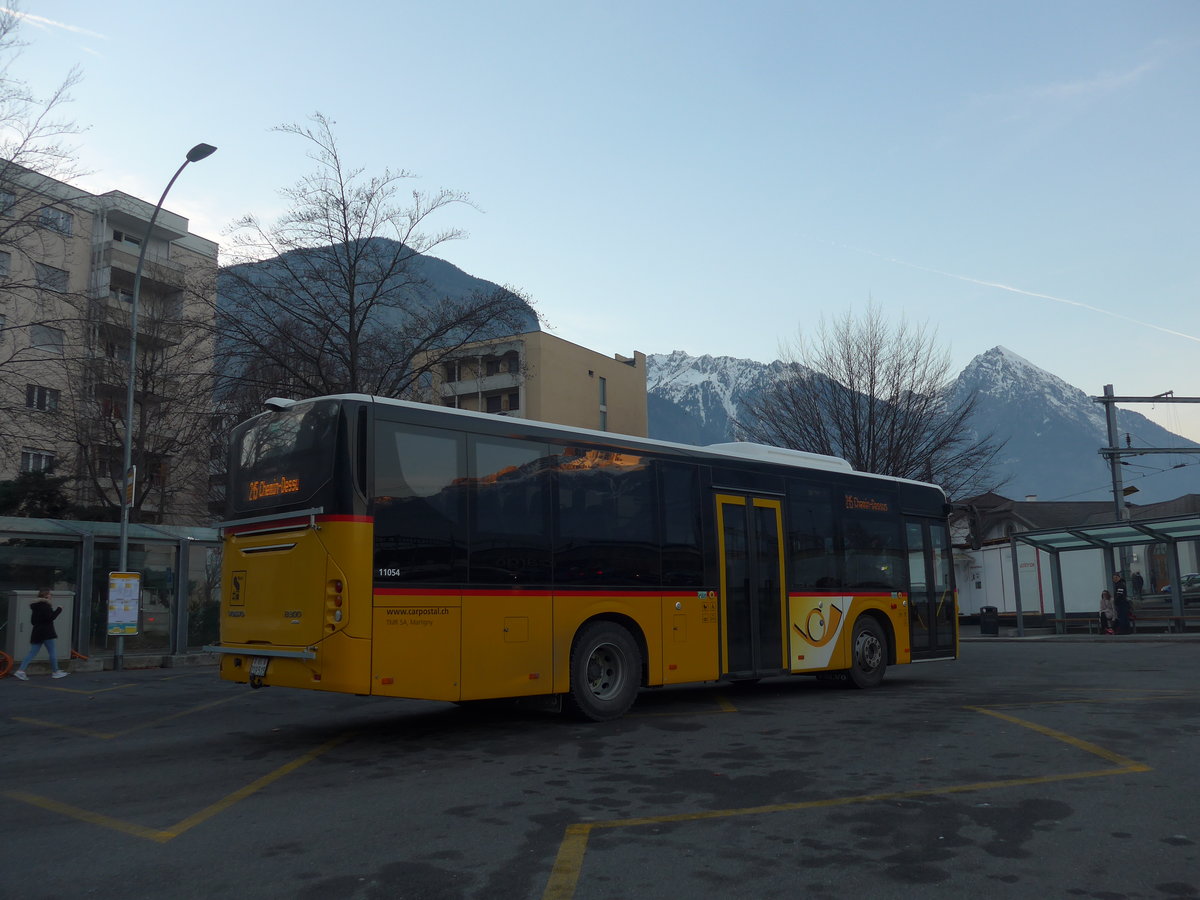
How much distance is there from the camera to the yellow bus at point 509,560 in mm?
8633

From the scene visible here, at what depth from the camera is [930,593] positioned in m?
15.5

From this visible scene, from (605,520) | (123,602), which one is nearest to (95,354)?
(123,602)

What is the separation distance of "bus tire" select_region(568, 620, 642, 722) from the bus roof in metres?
2.12

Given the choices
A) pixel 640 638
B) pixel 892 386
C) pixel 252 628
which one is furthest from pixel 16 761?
pixel 892 386

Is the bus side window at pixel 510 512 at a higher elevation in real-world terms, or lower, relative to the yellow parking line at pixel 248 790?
higher

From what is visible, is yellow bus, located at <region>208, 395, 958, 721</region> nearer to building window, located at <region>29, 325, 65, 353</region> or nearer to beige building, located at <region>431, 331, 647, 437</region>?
building window, located at <region>29, 325, 65, 353</region>

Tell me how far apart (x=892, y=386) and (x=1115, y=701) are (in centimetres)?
2119

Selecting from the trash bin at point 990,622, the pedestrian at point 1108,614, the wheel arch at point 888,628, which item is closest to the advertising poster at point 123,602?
the wheel arch at point 888,628

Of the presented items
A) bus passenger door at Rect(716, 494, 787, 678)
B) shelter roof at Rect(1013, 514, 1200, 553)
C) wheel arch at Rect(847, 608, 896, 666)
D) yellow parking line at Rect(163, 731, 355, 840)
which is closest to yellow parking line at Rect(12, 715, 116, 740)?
yellow parking line at Rect(163, 731, 355, 840)

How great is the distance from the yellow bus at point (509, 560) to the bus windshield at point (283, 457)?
0.08 ft

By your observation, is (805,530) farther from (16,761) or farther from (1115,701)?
(16,761)

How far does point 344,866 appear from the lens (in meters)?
5.05

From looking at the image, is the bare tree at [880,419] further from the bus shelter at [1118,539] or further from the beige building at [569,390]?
the beige building at [569,390]

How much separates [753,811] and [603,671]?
4.63 m
